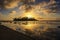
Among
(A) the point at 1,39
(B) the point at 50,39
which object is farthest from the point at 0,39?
(B) the point at 50,39

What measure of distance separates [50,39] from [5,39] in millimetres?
7812

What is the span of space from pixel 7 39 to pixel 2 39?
595 mm

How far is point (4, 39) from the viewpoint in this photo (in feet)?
61.6

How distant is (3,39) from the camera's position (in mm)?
18828

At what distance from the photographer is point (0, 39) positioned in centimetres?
1881

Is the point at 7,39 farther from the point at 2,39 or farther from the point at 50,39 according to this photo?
the point at 50,39

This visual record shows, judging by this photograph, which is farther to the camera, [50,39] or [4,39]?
[50,39]

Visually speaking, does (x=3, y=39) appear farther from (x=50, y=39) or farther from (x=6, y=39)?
(x=50, y=39)

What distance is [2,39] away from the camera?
61.6 feet

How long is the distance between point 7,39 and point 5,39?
24 centimetres

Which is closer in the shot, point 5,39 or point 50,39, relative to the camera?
point 5,39

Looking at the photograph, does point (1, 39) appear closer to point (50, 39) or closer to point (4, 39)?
point (4, 39)

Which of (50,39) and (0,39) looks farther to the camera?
(50,39)

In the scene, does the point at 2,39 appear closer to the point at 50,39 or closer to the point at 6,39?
the point at 6,39
